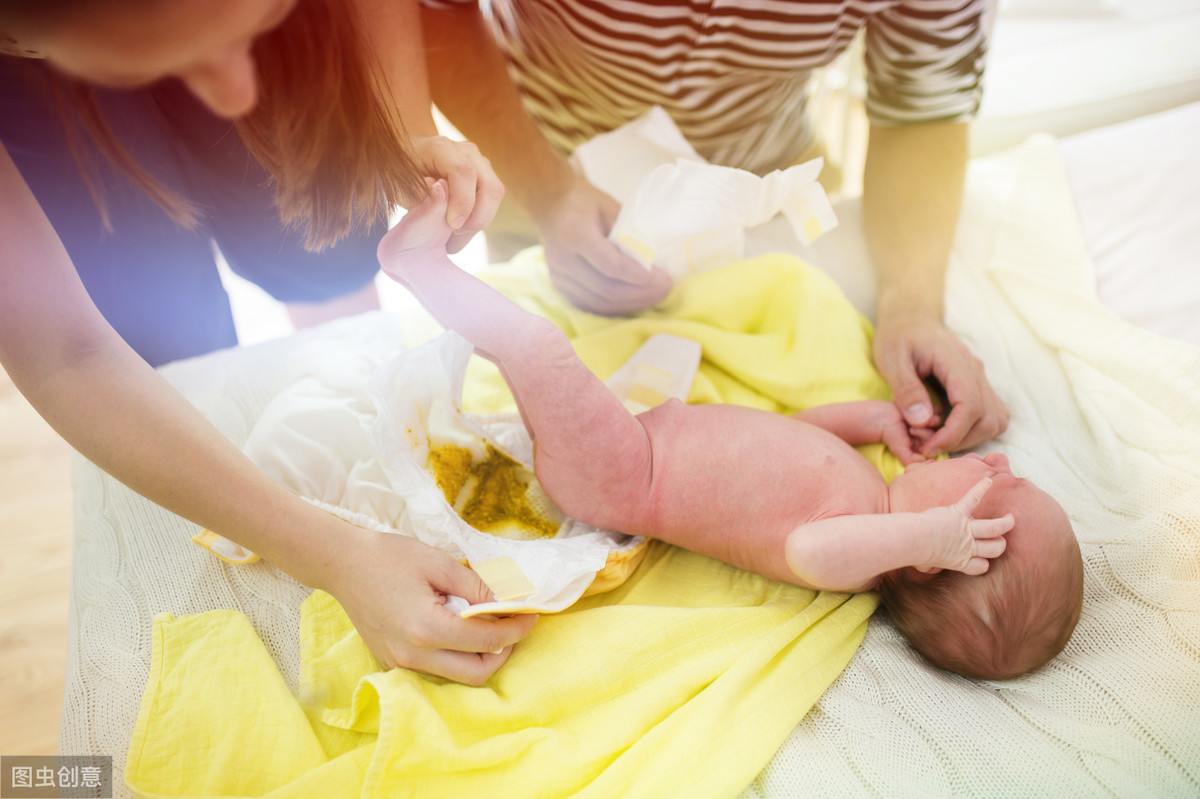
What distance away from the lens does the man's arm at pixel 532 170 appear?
55 cm

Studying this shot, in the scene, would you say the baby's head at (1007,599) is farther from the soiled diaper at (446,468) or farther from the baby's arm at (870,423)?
the soiled diaper at (446,468)

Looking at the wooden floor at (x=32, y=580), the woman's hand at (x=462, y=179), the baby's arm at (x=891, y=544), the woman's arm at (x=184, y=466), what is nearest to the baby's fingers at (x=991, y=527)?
the baby's arm at (x=891, y=544)

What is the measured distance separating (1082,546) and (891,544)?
0.23 m

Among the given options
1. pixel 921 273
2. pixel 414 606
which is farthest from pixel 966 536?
pixel 414 606

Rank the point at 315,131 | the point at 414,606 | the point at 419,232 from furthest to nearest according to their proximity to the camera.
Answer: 1. the point at 414,606
2. the point at 419,232
3. the point at 315,131

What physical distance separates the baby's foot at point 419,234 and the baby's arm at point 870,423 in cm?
58

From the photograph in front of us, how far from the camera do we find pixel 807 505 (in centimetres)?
79

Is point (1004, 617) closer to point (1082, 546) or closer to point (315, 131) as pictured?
point (1082, 546)

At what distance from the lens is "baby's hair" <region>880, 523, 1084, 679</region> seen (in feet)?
2.30

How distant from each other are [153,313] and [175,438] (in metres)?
0.10

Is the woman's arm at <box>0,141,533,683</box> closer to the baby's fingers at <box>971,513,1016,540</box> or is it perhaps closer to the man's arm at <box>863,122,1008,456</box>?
the baby's fingers at <box>971,513,1016,540</box>

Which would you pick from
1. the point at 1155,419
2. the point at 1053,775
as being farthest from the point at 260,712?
the point at 1155,419

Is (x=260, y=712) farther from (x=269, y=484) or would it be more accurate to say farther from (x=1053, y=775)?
(x=1053, y=775)

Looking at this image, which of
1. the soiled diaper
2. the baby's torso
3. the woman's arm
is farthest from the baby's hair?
the woman's arm
